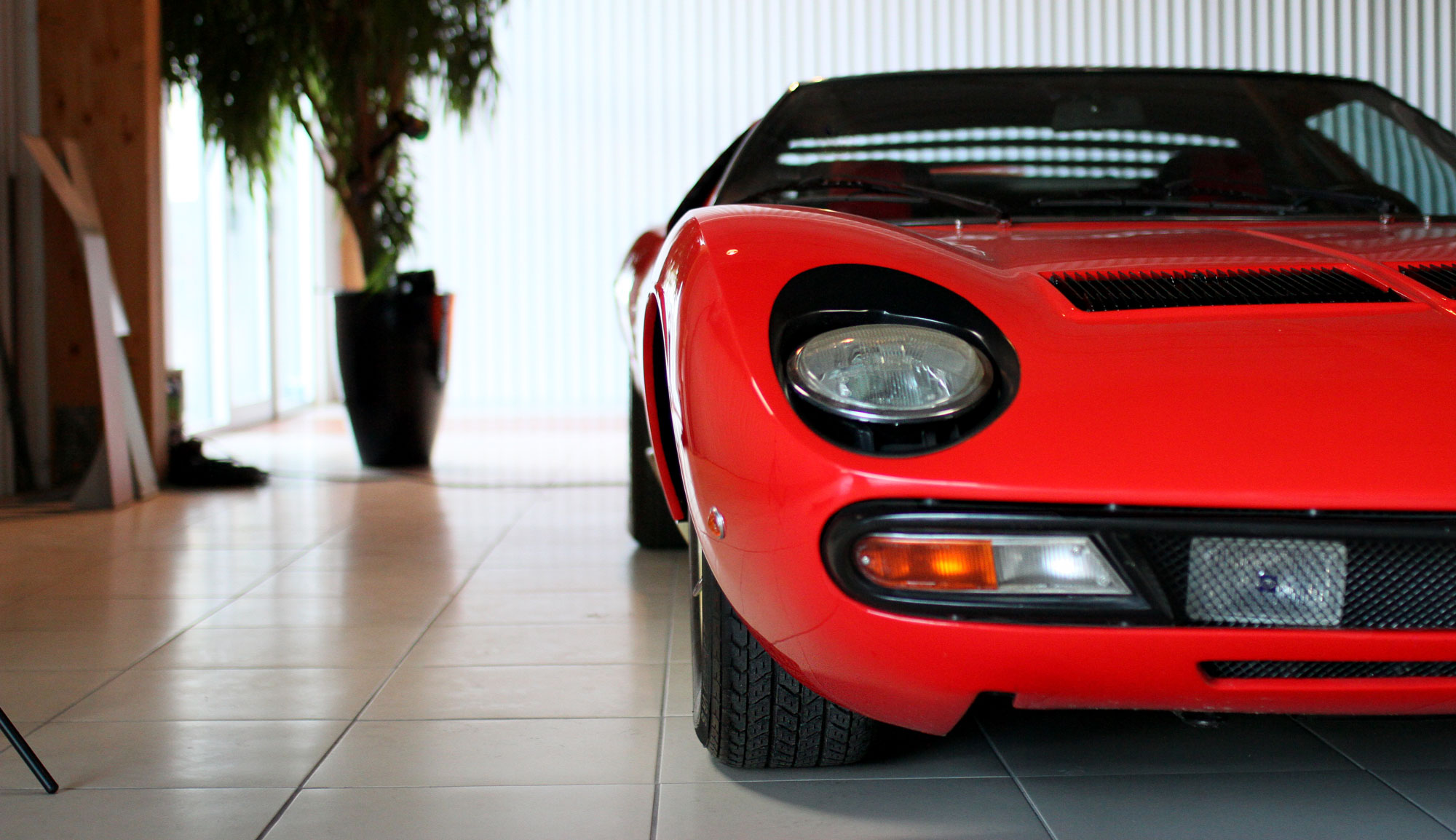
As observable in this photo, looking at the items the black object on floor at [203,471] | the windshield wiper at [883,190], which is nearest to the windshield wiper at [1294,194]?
the windshield wiper at [883,190]

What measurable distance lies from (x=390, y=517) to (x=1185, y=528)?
9.30ft

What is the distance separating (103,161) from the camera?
4129mm

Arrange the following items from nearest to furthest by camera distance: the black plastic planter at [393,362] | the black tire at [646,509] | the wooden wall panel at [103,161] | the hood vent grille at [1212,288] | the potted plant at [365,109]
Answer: the hood vent grille at [1212,288] < the black tire at [646,509] < the wooden wall panel at [103,161] < the potted plant at [365,109] < the black plastic planter at [393,362]

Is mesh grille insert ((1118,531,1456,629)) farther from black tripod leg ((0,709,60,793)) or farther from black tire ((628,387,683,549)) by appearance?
black tire ((628,387,683,549))

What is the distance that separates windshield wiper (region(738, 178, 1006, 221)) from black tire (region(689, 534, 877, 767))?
0.61m

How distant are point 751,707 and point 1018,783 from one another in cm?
33

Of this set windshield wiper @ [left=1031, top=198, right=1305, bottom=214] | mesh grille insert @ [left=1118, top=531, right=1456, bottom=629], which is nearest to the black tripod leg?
mesh grille insert @ [left=1118, top=531, right=1456, bottom=629]

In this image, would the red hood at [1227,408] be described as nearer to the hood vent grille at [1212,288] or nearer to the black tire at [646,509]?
the hood vent grille at [1212,288]

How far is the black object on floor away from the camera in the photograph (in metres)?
4.14

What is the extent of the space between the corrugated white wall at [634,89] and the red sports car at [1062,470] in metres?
6.24

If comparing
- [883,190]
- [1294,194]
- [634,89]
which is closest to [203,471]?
[883,190]

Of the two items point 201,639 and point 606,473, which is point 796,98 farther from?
point 606,473

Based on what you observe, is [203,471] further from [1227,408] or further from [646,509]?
[1227,408]

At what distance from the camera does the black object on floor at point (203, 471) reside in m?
4.14
